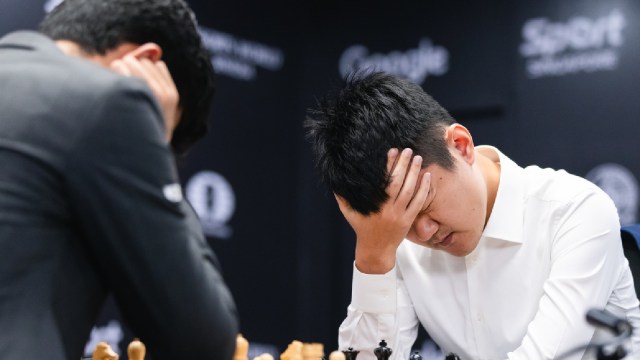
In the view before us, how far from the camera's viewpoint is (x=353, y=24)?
4965mm

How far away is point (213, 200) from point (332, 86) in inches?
31.5

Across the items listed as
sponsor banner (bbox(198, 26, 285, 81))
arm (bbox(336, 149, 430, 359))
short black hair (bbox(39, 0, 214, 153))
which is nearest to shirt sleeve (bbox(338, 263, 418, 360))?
arm (bbox(336, 149, 430, 359))

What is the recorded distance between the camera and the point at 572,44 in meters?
4.25

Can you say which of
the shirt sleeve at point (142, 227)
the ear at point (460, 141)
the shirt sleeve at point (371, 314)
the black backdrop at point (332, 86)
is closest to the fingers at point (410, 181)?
the ear at point (460, 141)

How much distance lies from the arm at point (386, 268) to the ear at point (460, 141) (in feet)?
0.40

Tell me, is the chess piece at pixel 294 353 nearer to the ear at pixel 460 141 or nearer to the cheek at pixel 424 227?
the cheek at pixel 424 227

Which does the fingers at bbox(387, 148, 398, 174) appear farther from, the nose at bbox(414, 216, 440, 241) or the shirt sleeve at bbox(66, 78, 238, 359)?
the shirt sleeve at bbox(66, 78, 238, 359)

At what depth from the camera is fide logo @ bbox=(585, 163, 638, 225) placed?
13.1ft

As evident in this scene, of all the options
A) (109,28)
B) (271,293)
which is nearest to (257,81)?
(271,293)

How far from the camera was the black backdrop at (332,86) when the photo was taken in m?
4.17

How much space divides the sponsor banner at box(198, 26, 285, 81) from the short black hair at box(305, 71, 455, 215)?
229 cm

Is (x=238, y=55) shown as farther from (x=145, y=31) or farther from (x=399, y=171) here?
(x=145, y=31)

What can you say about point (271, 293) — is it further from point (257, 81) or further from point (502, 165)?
point (502, 165)

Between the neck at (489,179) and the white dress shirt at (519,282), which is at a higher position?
the neck at (489,179)
